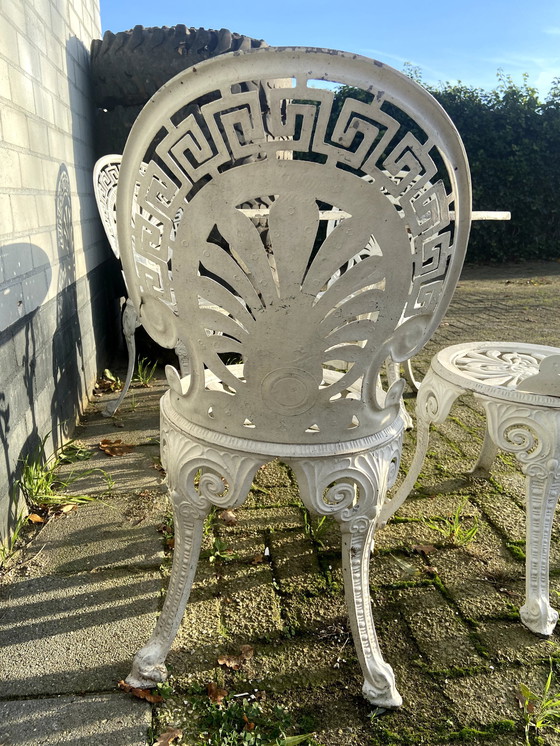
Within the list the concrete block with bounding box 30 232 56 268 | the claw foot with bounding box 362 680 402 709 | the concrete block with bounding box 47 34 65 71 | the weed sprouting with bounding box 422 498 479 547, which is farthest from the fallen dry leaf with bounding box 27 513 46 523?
the concrete block with bounding box 47 34 65 71

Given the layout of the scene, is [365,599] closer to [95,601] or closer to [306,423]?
[306,423]

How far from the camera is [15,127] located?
2.24m

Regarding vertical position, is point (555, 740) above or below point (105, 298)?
below

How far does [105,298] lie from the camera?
432cm

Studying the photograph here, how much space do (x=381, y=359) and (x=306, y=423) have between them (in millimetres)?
233

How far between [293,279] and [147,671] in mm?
1110

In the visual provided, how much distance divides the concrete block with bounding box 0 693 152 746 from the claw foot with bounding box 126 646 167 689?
0.14ft

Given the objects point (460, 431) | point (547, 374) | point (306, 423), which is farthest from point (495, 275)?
point (306, 423)

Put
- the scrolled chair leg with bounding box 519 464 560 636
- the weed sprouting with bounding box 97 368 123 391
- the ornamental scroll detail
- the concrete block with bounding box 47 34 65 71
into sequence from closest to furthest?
the scrolled chair leg with bounding box 519 464 560 636
the ornamental scroll detail
the concrete block with bounding box 47 34 65 71
the weed sprouting with bounding box 97 368 123 391

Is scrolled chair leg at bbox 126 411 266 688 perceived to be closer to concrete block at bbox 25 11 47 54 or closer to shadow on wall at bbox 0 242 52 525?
shadow on wall at bbox 0 242 52 525

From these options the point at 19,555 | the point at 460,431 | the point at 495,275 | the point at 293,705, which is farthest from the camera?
the point at 495,275

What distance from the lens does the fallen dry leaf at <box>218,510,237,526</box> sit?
2.27 metres

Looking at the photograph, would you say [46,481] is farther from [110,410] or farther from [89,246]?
[89,246]

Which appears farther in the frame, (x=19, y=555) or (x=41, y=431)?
(x=41, y=431)
